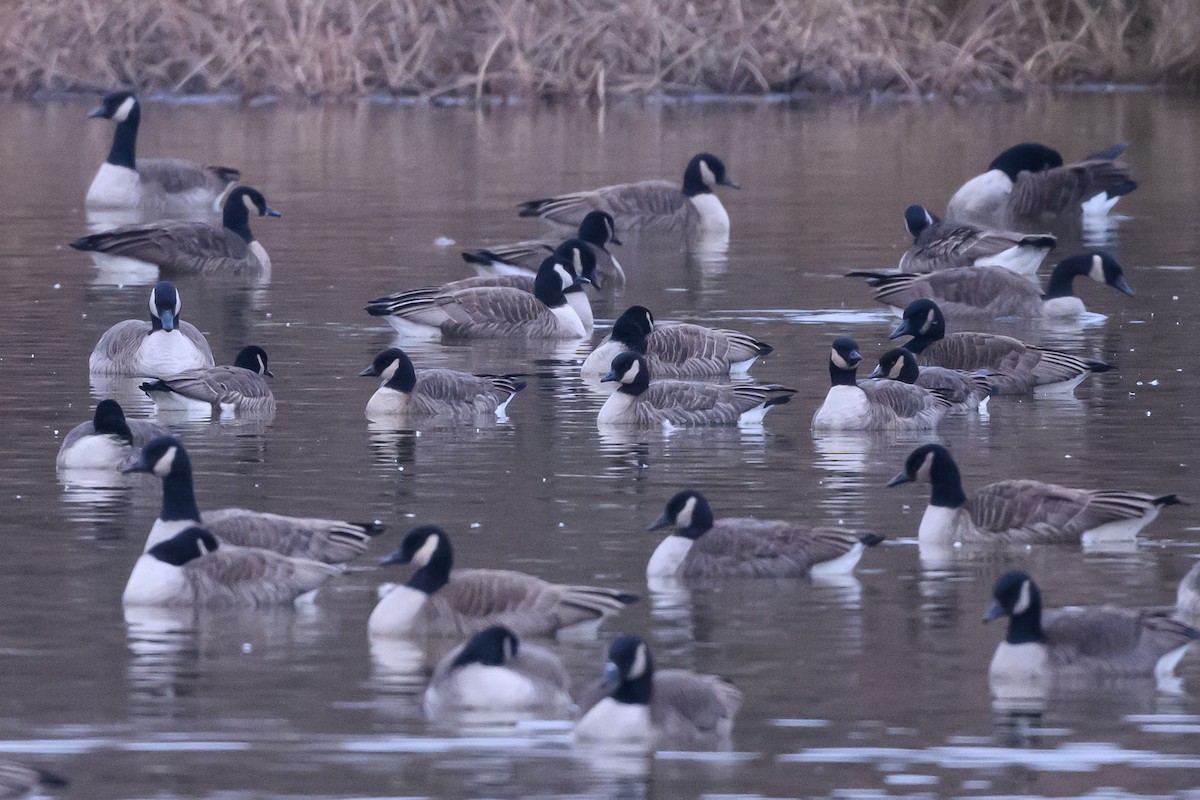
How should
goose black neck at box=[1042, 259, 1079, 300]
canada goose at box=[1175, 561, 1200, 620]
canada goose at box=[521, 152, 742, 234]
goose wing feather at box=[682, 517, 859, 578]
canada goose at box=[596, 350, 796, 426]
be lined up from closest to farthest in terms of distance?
canada goose at box=[1175, 561, 1200, 620] < goose wing feather at box=[682, 517, 859, 578] < canada goose at box=[596, 350, 796, 426] < goose black neck at box=[1042, 259, 1079, 300] < canada goose at box=[521, 152, 742, 234]

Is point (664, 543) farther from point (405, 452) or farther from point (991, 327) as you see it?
point (991, 327)

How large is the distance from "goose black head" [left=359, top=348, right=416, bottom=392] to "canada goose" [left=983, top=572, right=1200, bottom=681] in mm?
6691

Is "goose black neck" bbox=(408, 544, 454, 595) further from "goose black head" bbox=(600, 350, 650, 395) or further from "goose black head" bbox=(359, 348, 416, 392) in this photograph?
"goose black head" bbox=(359, 348, 416, 392)

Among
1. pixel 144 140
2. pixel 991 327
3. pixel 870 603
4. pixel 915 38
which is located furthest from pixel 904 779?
pixel 915 38

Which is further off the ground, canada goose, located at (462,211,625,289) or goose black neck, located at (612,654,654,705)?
canada goose, located at (462,211,625,289)

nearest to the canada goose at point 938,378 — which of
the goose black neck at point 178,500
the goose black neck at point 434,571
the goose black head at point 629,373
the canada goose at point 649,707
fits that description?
the goose black head at point 629,373

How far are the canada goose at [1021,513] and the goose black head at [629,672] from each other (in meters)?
3.48

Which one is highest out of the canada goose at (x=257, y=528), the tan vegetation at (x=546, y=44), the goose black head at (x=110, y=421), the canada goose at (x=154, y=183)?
the tan vegetation at (x=546, y=44)

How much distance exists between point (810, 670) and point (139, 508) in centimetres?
470

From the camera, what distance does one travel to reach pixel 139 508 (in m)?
A: 12.9

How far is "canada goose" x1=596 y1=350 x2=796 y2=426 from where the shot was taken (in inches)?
604

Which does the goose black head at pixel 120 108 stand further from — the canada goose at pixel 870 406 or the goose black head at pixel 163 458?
the goose black head at pixel 163 458

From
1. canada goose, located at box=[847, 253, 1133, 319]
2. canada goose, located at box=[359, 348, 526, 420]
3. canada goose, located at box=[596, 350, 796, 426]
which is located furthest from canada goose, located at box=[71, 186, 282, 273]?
canada goose, located at box=[596, 350, 796, 426]

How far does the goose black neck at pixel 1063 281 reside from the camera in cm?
2058
